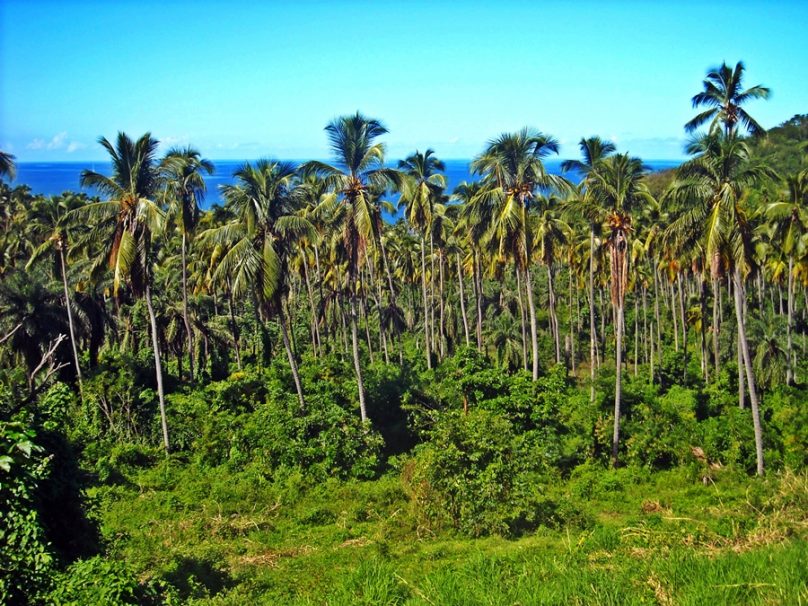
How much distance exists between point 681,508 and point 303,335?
33.2m

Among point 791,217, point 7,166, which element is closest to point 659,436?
point 791,217

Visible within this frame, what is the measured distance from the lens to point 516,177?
25.7 m

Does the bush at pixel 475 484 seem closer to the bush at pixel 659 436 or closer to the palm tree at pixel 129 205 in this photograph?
Result: the bush at pixel 659 436

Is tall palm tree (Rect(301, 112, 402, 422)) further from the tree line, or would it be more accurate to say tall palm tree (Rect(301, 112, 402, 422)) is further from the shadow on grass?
the shadow on grass

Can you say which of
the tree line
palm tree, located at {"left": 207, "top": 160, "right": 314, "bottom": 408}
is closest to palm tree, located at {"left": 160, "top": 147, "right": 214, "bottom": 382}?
the tree line

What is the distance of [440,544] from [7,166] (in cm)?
2478

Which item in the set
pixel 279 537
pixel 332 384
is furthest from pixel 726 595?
pixel 332 384

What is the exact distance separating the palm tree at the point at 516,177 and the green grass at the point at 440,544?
31.5 ft

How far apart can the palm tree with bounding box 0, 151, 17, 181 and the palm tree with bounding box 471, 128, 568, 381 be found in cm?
1991

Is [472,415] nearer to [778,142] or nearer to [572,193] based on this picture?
[572,193]

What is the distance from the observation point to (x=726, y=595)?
10250 mm

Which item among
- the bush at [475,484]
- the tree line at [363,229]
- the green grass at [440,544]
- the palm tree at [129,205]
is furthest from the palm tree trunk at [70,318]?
the bush at [475,484]

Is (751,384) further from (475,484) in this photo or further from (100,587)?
(100,587)

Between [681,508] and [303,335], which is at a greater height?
[303,335]
